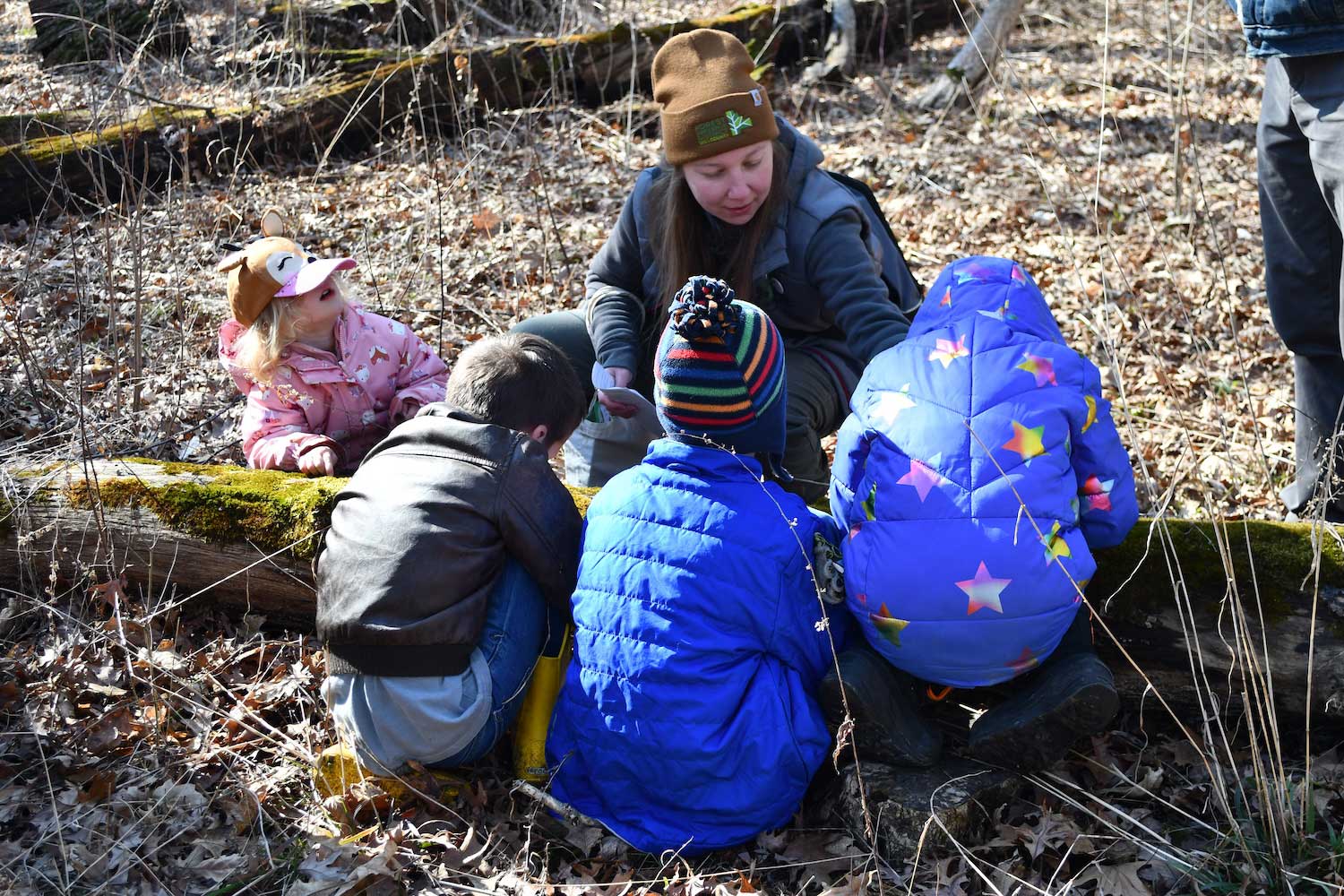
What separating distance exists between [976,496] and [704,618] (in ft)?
2.31

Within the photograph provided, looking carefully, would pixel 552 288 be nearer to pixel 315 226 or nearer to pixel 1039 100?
pixel 315 226

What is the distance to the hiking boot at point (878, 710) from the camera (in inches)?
101

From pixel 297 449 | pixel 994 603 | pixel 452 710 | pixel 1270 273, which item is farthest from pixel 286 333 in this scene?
pixel 1270 273

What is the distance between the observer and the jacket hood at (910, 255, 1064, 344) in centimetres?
281

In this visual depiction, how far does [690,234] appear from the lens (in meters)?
3.90

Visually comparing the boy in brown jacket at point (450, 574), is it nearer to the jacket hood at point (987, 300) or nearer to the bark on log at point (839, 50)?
the jacket hood at point (987, 300)

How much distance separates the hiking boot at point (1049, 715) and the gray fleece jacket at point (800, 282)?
129 centimetres

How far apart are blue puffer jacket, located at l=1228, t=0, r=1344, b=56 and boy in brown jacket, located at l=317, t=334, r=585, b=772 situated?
2.34 metres

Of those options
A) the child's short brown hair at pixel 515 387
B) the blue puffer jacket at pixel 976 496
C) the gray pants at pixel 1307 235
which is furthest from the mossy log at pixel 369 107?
the gray pants at pixel 1307 235

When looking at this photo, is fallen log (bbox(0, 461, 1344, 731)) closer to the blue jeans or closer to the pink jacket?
the pink jacket

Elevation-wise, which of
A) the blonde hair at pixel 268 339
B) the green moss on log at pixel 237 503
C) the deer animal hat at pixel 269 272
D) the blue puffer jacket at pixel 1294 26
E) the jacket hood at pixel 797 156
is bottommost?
the green moss on log at pixel 237 503

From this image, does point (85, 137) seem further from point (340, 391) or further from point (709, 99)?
point (709, 99)

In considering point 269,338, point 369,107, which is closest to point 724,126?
point 269,338

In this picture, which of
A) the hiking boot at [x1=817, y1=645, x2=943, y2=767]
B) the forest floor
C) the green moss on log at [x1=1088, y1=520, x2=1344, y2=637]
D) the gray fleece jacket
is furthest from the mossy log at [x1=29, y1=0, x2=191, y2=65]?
the green moss on log at [x1=1088, y1=520, x2=1344, y2=637]
